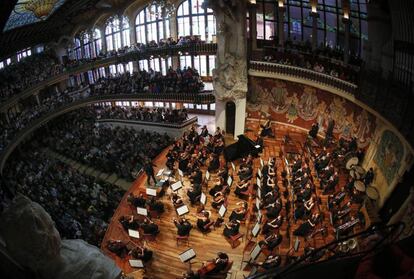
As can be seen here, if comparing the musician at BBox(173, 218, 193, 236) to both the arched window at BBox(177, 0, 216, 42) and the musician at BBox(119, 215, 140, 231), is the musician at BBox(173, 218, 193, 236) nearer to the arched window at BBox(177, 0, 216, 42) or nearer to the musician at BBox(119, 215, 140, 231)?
the musician at BBox(119, 215, 140, 231)

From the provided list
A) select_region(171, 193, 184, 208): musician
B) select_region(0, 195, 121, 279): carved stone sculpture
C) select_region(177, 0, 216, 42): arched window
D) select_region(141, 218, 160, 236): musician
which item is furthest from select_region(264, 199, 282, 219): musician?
select_region(177, 0, 216, 42): arched window

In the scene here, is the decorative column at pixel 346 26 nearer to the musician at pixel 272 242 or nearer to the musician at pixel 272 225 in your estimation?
the musician at pixel 272 225

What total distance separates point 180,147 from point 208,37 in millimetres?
14695

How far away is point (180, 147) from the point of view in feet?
74.1

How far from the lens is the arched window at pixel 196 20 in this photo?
33.5m

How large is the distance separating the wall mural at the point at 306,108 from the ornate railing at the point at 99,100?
329 centimetres

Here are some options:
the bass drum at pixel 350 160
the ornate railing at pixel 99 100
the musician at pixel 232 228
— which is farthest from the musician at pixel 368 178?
the ornate railing at pixel 99 100

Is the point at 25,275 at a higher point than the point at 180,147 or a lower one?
higher

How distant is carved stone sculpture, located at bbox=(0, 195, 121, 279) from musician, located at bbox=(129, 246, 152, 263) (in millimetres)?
8963

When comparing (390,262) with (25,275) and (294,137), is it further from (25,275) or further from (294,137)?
(294,137)

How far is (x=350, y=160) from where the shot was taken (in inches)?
713

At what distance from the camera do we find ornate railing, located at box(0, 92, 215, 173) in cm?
2462

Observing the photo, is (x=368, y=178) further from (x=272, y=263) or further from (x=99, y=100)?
(x=99, y=100)

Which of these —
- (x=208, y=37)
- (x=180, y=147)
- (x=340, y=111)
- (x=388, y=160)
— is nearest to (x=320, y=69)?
(x=340, y=111)
